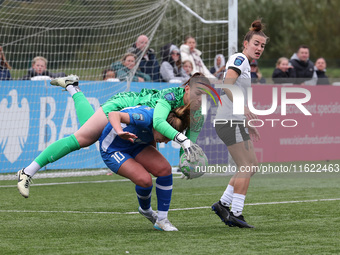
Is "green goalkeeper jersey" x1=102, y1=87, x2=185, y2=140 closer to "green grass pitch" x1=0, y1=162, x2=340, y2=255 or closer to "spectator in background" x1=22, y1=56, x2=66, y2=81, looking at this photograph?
"green grass pitch" x1=0, y1=162, x2=340, y2=255

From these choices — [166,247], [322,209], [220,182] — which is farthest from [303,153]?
[166,247]

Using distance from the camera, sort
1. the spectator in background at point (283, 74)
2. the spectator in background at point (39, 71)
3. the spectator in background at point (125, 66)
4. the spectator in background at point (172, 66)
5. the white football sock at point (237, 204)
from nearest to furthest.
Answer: the white football sock at point (237, 204), the spectator in background at point (39, 71), the spectator in background at point (125, 66), the spectator in background at point (172, 66), the spectator in background at point (283, 74)

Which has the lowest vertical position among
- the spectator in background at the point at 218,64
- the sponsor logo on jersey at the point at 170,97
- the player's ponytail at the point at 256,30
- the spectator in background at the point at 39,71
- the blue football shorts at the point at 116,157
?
the spectator in background at the point at 218,64

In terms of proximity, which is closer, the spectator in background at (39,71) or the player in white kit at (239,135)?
the player in white kit at (239,135)

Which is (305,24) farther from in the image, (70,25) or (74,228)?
(74,228)

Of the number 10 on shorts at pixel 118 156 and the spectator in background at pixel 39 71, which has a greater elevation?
the number 10 on shorts at pixel 118 156

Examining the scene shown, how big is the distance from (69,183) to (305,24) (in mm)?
41893

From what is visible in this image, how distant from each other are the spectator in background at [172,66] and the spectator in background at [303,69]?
10.7 feet

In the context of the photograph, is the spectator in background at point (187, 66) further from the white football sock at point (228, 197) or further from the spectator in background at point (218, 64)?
the white football sock at point (228, 197)

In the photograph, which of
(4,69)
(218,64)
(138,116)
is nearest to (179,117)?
(138,116)

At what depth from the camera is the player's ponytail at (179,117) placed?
271 inches

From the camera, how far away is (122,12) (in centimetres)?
1516

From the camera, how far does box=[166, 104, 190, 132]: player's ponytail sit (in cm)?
689

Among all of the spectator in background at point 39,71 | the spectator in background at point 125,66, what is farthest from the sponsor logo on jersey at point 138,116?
the spectator in background at point 125,66
